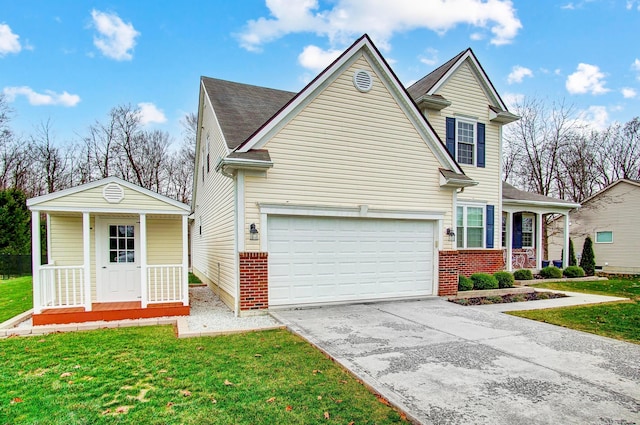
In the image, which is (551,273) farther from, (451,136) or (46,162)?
A: (46,162)

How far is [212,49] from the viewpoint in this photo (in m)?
18.1

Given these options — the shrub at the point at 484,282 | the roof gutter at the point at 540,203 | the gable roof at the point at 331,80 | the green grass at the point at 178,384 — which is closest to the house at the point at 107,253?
the green grass at the point at 178,384

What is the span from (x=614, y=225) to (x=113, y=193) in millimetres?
24075

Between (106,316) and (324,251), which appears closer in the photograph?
(106,316)

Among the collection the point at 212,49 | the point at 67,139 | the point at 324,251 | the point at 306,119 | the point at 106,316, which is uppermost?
the point at 212,49

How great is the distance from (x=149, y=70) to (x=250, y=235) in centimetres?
1934

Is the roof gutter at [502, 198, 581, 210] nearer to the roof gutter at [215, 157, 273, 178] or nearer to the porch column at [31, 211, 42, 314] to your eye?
the roof gutter at [215, 157, 273, 178]

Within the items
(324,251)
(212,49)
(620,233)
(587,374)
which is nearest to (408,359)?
(587,374)

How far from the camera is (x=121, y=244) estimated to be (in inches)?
378

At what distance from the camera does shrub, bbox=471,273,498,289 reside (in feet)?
38.2

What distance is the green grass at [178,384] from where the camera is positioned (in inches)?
147

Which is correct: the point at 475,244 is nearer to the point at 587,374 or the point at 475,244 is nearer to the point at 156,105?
the point at 587,374

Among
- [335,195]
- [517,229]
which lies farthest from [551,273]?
[335,195]

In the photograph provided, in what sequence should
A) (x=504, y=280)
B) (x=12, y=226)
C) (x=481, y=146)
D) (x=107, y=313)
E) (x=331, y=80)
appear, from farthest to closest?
1. (x=12, y=226)
2. (x=481, y=146)
3. (x=504, y=280)
4. (x=331, y=80)
5. (x=107, y=313)
